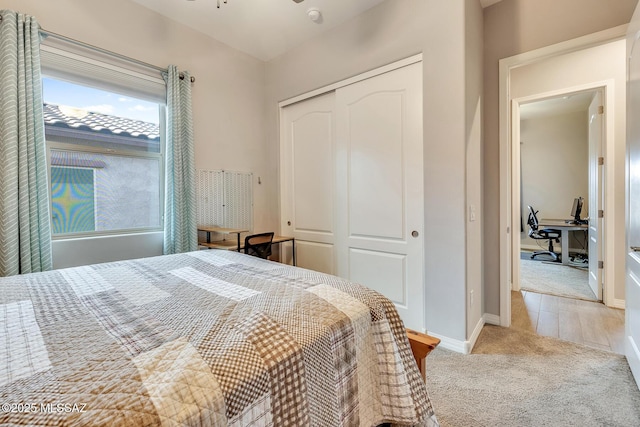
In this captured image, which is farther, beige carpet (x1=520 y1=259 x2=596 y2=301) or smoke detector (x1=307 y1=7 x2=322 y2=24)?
beige carpet (x1=520 y1=259 x2=596 y2=301)

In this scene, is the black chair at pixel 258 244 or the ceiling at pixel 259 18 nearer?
the ceiling at pixel 259 18

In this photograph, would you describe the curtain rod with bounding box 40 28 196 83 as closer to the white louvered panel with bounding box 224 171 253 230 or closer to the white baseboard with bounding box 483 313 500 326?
the white louvered panel with bounding box 224 171 253 230

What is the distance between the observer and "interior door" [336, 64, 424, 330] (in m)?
2.33

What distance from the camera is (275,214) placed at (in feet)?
11.6

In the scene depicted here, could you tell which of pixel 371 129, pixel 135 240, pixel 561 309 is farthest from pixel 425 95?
pixel 135 240

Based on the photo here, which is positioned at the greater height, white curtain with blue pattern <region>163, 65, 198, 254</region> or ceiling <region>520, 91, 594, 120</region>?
ceiling <region>520, 91, 594, 120</region>

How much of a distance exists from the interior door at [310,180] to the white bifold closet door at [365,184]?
1 centimetres

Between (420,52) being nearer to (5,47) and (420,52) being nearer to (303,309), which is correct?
(303,309)

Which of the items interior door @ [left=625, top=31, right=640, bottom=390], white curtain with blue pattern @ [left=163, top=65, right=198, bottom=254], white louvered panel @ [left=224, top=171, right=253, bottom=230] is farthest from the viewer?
white louvered panel @ [left=224, top=171, right=253, bottom=230]

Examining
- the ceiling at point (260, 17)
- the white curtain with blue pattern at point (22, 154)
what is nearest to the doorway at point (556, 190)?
the ceiling at point (260, 17)

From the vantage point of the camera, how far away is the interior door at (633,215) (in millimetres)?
1583

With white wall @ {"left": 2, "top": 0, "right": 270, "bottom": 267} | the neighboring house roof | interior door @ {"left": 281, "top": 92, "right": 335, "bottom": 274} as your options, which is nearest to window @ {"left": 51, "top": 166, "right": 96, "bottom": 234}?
white wall @ {"left": 2, "top": 0, "right": 270, "bottom": 267}

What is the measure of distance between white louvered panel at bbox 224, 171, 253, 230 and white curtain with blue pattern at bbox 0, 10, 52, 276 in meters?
1.46

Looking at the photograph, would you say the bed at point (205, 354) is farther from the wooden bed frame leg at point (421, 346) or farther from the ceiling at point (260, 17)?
the ceiling at point (260, 17)
